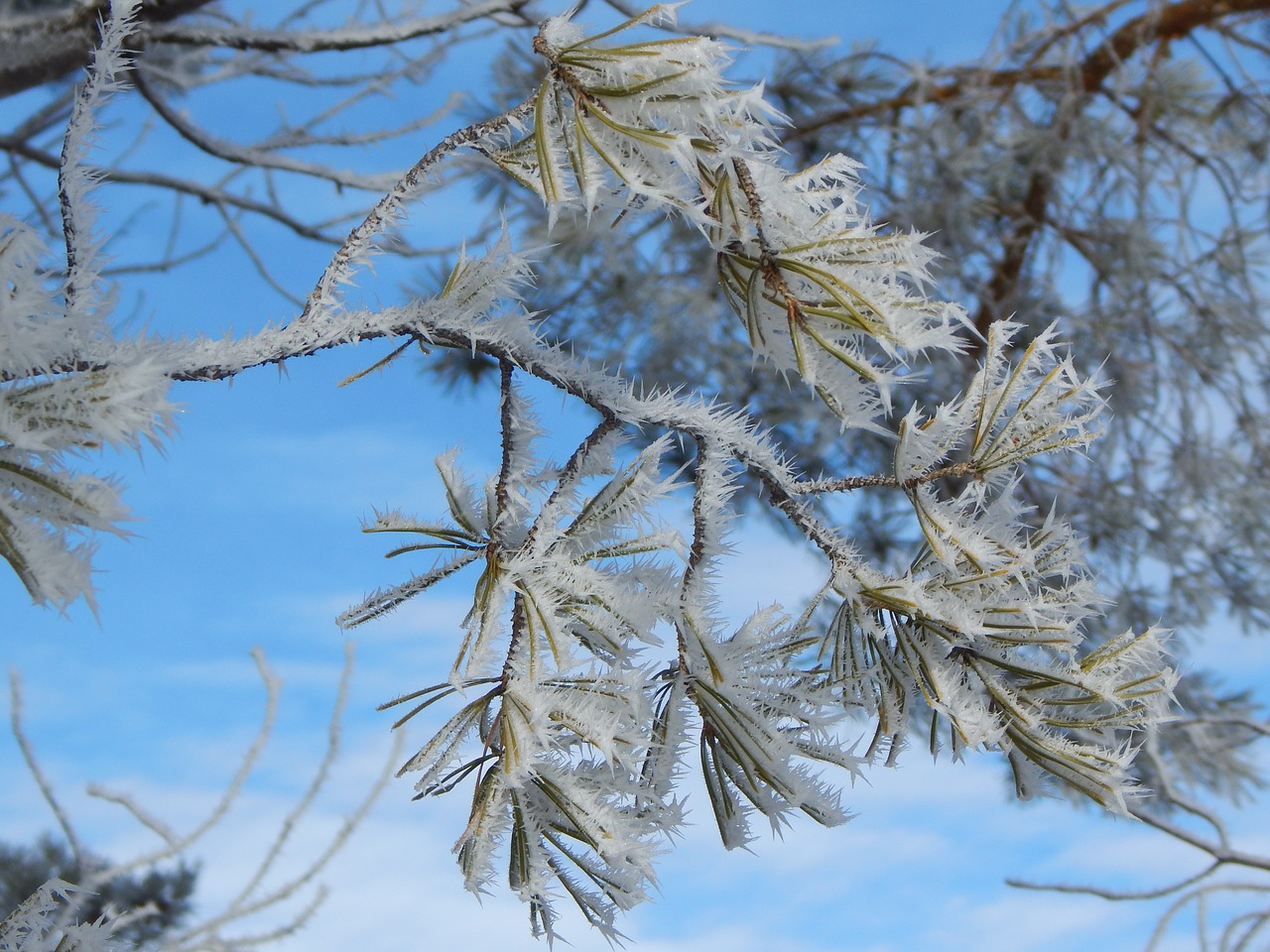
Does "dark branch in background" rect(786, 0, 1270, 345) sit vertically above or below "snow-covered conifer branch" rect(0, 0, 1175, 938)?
above

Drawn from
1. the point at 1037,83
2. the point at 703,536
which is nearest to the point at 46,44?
the point at 703,536

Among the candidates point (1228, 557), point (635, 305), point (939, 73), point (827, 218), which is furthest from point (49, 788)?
point (1228, 557)

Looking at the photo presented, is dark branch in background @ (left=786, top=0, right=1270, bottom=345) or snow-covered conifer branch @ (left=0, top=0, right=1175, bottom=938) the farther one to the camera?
dark branch in background @ (left=786, top=0, right=1270, bottom=345)

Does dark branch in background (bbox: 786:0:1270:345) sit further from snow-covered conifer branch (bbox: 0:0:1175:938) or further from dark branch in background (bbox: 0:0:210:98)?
snow-covered conifer branch (bbox: 0:0:1175:938)

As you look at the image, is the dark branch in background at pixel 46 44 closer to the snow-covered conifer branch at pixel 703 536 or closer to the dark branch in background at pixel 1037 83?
the snow-covered conifer branch at pixel 703 536

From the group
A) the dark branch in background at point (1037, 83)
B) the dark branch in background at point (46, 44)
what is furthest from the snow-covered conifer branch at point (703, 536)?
the dark branch in background at point (1037, 83)

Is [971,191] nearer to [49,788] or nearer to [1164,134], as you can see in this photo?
[1164,134]

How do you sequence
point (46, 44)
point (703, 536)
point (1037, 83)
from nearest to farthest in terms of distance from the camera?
point (703, 536) → point (46, 44) → point (1037, 83)

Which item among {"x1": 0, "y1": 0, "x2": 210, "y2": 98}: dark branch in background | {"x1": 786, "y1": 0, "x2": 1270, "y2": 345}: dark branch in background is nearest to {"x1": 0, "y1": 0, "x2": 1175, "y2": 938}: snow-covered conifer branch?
{"x1": 0, "y1": 0, "x2": 210, "y2": 98}: dark branch in background

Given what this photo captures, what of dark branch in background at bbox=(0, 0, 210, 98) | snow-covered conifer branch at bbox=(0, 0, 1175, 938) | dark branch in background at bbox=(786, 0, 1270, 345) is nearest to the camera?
snow-covered conifer branch at bbox=(0, 0, 1175, 938)

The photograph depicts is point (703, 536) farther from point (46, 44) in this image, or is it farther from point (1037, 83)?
point (1037, 83)

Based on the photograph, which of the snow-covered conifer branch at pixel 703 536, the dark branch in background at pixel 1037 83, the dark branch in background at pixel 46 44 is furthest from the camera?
the dark branch in background at pixel 1037 83
